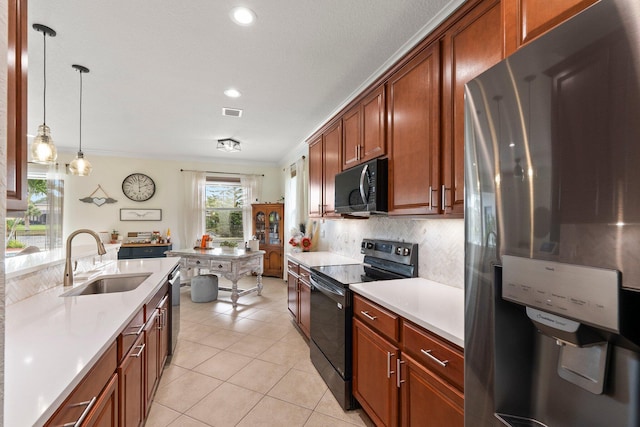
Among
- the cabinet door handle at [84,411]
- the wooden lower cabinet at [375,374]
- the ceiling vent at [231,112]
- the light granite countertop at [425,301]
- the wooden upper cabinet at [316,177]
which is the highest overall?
the ceiling vent at [231,112]

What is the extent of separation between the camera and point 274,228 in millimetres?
5992

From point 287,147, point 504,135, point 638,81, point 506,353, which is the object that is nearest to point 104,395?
point 506,353

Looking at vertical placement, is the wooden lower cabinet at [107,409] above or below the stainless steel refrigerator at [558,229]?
below

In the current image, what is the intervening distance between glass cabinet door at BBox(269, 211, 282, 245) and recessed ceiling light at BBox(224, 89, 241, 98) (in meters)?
3.28

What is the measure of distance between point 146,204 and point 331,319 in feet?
16.7

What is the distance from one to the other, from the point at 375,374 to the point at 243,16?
7.55ft

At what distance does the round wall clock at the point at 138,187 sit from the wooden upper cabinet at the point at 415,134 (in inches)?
210

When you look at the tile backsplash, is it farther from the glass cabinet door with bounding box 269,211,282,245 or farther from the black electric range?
the glass cabinet door with bounding box 269,211,282,245

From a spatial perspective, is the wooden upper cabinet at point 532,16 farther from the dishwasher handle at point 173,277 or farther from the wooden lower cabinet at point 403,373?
the dishwasher handle at point 173,277

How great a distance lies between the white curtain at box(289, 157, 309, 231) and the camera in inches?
187

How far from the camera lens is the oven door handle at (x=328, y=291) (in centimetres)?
203


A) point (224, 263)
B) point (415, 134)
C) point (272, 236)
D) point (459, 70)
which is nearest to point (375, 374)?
point (415, 134)

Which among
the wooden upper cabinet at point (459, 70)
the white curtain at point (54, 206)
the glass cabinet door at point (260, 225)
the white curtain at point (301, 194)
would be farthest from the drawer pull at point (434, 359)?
the white curtain at point (54, 206)

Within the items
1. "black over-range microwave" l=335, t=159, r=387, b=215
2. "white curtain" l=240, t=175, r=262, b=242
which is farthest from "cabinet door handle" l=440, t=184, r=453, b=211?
"white curtain" l=240, t=175, r=262, b=242
